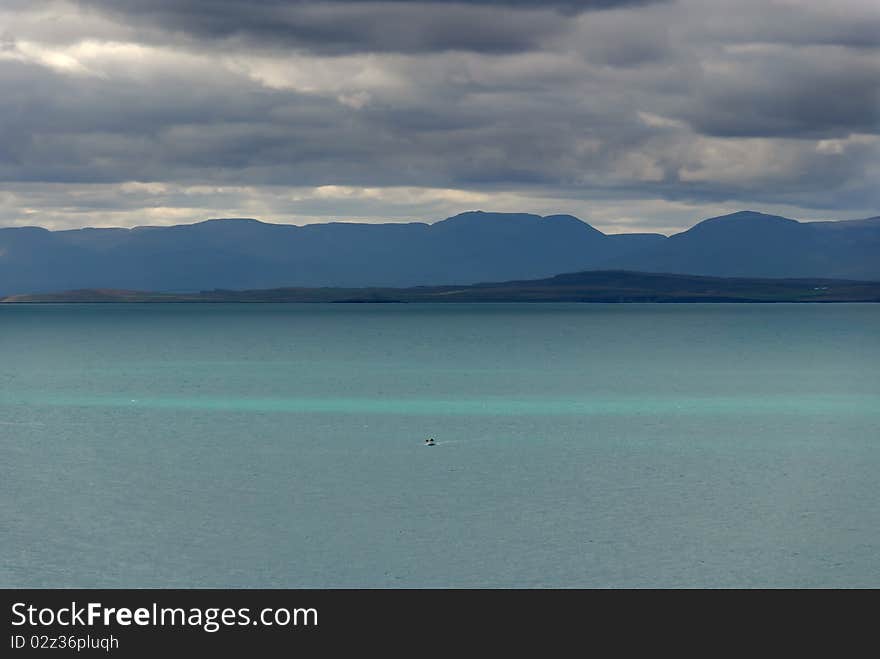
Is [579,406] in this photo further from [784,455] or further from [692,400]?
[784,455]

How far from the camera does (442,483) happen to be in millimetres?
57219

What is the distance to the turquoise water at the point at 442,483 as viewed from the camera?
137 feet

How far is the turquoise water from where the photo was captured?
41.8 meters

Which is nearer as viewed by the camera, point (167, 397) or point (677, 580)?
point (677, 580)

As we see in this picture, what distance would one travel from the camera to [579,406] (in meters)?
92.2

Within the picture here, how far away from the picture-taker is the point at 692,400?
318 ft

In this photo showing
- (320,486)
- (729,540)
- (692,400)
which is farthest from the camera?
(692,400)
